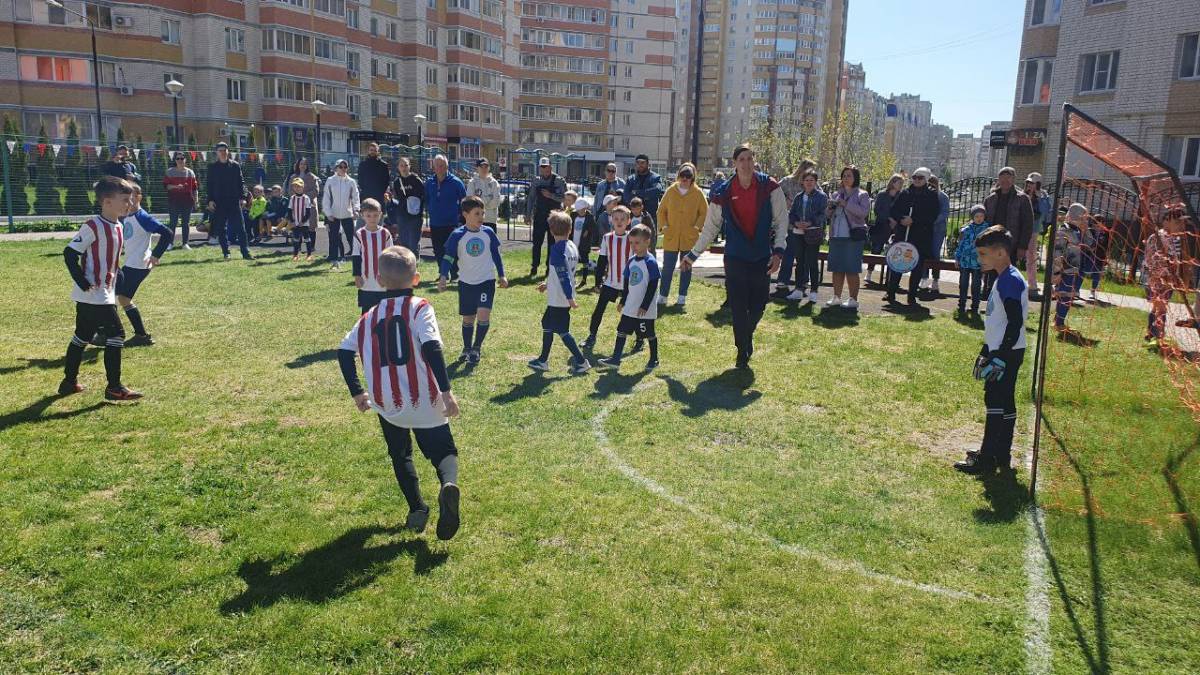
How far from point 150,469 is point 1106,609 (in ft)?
20.5

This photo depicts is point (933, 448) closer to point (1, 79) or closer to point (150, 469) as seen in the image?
point (150, 469)

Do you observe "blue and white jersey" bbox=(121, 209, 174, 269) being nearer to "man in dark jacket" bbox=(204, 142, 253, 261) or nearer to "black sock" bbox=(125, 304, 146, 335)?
"black sock" bbox=(125, 304, 146, 335)

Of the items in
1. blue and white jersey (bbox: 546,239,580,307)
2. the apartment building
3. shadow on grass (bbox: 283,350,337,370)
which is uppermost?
the apartment building

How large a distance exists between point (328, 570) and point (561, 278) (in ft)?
16.3

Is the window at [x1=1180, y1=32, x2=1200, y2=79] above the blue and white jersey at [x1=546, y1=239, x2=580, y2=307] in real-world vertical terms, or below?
above

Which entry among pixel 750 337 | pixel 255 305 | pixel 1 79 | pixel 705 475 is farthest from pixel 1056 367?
pixel 1 79

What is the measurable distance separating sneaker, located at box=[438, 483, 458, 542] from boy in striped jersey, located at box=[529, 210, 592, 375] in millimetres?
4439

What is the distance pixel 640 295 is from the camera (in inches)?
374

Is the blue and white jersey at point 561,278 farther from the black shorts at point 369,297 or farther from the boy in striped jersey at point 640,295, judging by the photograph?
the black shorts at point 369,297

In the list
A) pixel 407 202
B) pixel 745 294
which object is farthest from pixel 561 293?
pixel 407 202

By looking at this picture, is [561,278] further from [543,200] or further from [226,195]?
[226,195]

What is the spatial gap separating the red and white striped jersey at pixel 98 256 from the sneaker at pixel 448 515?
485 cm

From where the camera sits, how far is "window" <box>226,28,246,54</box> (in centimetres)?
5547

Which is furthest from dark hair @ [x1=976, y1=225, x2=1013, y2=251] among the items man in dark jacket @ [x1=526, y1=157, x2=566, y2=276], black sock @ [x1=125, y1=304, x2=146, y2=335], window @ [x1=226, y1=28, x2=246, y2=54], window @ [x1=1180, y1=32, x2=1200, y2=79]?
window @ [x1=226, y1=28, x2=246, y2=54]
